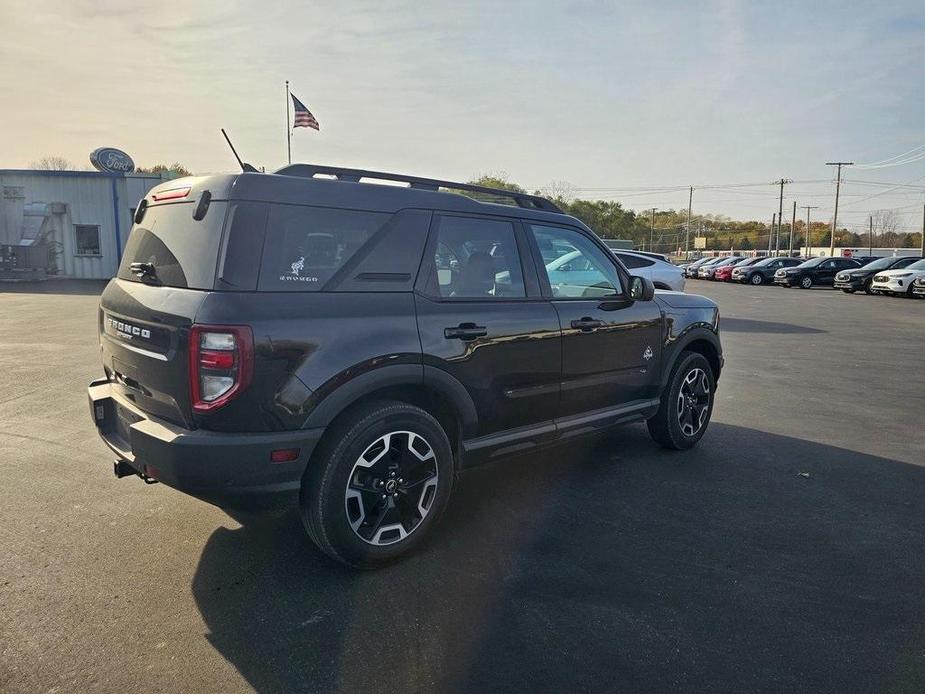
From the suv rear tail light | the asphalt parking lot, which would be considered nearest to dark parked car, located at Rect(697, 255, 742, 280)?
the asphalt parking lot

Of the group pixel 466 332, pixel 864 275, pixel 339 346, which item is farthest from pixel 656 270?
pixel 864 275

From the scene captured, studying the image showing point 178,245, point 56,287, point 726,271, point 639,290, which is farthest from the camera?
point 726,271

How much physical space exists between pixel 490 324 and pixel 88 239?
27563 millimetres

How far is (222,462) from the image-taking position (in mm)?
2779

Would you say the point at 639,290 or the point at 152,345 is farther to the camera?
the point at 639,290

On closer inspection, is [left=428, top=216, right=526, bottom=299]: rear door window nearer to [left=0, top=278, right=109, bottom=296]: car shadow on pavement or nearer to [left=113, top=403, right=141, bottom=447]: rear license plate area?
[left=113, top=403, right=141, bottom=447]: rear license plate area

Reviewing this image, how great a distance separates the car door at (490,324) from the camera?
3445 mm

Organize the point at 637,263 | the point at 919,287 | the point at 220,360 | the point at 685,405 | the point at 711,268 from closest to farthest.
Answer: the point at 220,360
the point at 685,405
the point at 637,263
the point at 919,287
the point at 711,268

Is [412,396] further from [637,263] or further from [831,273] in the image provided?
[831,273]

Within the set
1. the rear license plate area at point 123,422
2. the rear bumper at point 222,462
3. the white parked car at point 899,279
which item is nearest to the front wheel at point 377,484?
the rear bumper at point 222,462

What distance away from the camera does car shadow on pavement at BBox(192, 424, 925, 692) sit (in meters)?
2.50

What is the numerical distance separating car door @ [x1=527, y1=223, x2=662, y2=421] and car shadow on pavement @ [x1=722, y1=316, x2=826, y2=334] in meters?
9.82

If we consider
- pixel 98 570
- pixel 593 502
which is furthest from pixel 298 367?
pixel 593 502

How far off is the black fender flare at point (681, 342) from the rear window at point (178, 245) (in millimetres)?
3459
